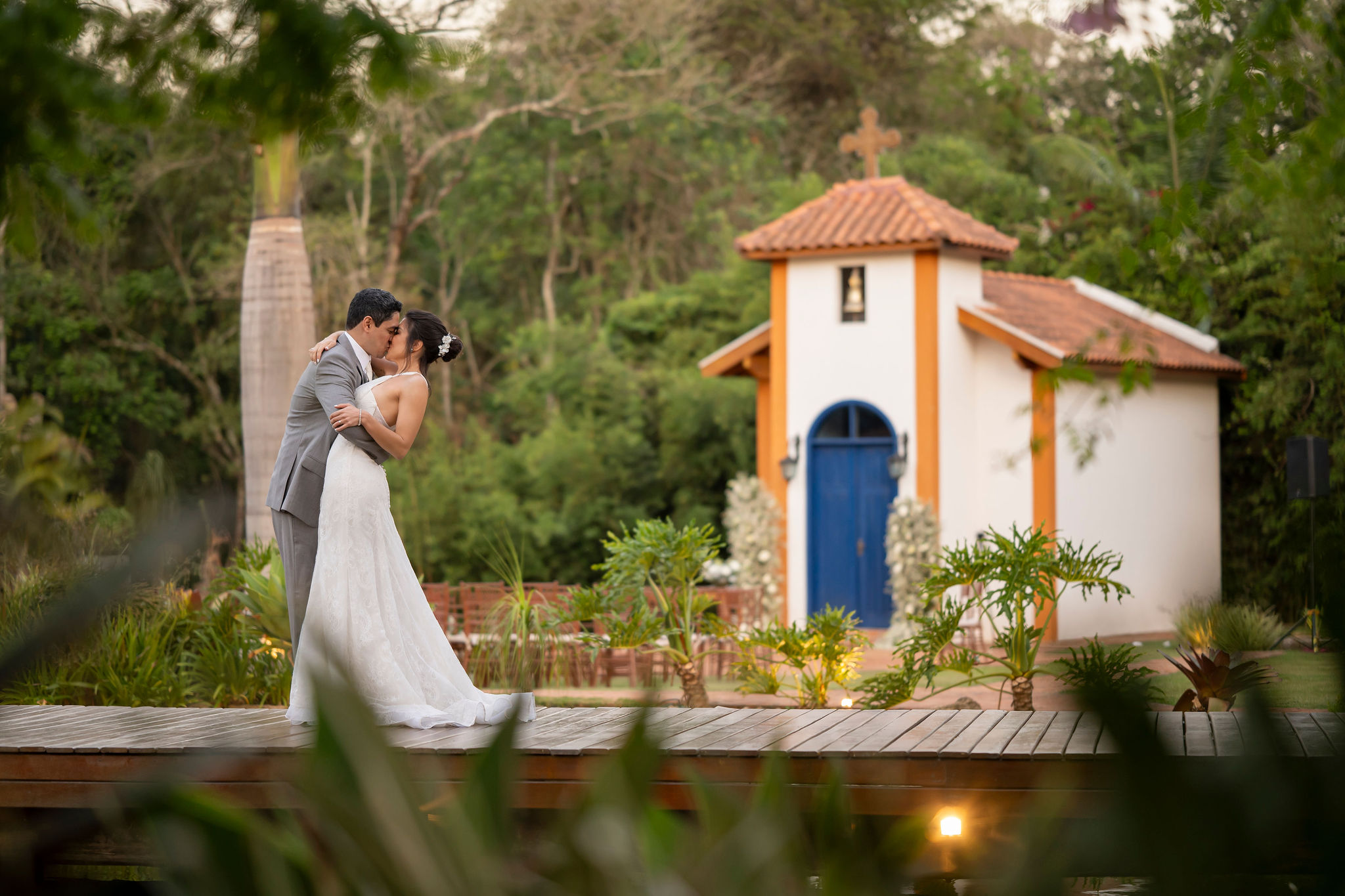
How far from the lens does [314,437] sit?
19.0 feet

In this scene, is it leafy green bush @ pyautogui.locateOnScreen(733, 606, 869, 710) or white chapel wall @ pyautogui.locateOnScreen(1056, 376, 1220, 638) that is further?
white chapel wall @ pyautogui.locateOnScreen(1056, 376, 1220, 638)

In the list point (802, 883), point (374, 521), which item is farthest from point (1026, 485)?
point (802, 883)

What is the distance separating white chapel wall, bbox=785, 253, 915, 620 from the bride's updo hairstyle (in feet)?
32.3

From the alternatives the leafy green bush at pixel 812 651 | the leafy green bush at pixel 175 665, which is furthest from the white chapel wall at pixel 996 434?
the leafy green bush at pixel 175 665

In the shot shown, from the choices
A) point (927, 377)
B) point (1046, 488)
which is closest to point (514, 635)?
point (927, 377)

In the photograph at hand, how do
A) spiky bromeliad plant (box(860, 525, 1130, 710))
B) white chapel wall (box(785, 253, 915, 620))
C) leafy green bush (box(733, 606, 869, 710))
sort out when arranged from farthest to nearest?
white chapel wall (box(785, 253, 915, 620)) < leafy green bush (box(733, 606, 869, 710)) < spiky bromeliad plant (box(860, 525, 1130, 710))

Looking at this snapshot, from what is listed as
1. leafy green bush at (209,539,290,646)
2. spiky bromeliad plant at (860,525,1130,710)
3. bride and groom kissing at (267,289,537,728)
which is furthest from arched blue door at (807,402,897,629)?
bride and groom kissing at (267,289,537,728)

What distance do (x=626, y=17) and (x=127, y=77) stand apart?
813 inches

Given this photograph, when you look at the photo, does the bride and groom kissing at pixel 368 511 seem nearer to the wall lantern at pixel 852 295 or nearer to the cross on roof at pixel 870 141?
the wall lantern at pixel 852 295

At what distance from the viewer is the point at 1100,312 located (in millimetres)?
17391

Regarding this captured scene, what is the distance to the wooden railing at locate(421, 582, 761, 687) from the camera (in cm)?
984

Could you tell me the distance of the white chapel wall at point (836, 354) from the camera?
597 inches

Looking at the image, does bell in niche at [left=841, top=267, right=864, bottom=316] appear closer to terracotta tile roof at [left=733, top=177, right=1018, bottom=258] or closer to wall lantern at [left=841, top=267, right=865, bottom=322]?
wall lantern at [left=841, top=267, right=865, bottom=322]

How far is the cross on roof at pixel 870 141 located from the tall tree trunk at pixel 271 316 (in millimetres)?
6403
